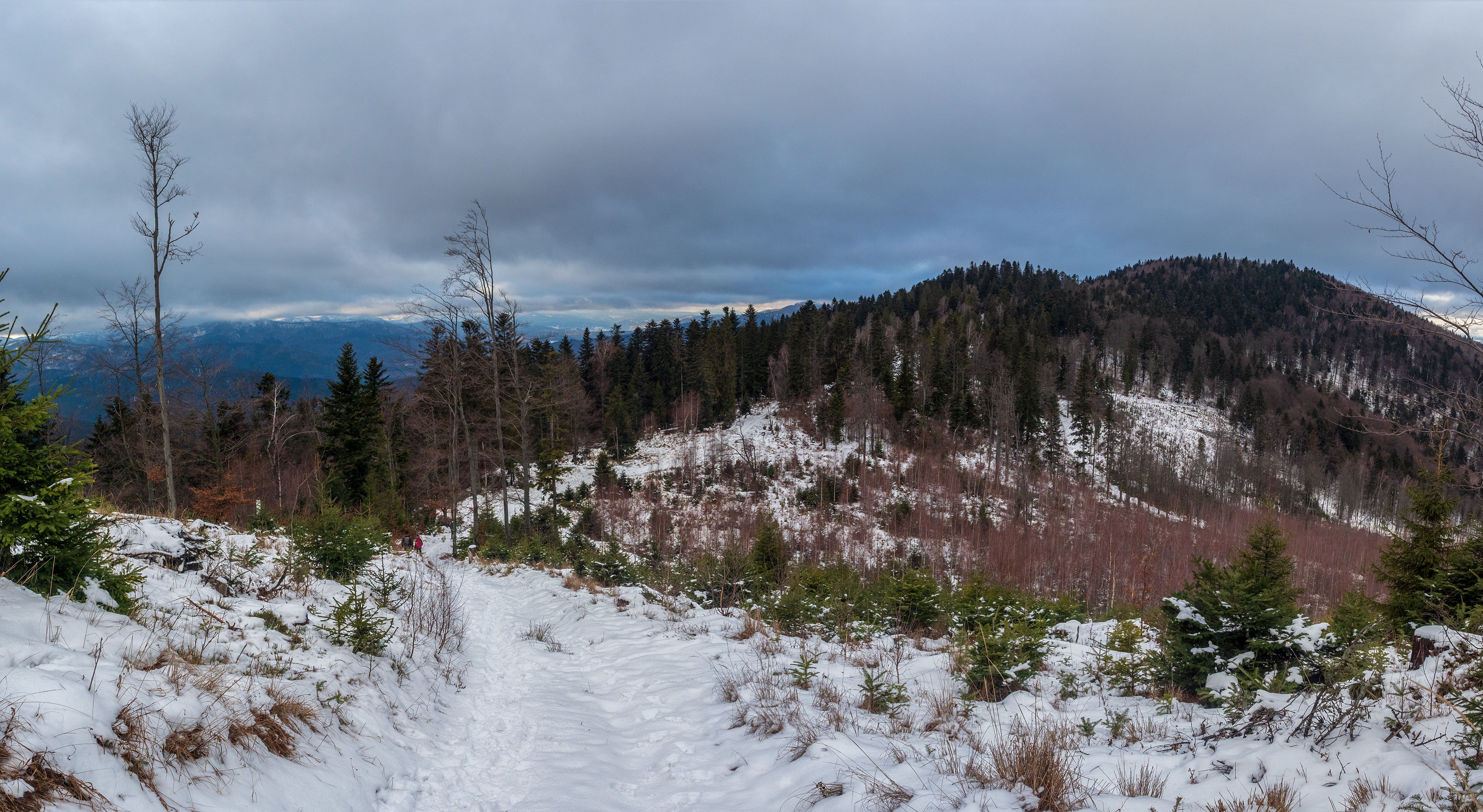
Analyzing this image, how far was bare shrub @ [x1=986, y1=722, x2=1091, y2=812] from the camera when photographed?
3213mm

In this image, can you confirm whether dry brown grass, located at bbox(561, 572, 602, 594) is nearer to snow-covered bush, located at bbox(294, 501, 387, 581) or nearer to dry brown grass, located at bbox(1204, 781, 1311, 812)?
snow-covered bush, located at bbox(294, 501, 387, 581)

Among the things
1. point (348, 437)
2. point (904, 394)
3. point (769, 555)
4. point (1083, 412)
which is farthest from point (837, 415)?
point (348, 437)

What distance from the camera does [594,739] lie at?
Result: 210 inches

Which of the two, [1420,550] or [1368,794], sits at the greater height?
[1368,794]

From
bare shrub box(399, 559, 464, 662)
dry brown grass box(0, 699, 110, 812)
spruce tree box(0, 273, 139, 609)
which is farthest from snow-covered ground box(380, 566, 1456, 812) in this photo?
spruce tree box(0, 273, 139, 609)

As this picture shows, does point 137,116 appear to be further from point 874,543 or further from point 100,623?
point 874,543

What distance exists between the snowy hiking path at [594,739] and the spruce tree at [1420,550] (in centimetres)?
1041

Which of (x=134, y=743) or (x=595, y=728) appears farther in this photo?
(x=595, y=728)

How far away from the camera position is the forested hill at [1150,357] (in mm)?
59438

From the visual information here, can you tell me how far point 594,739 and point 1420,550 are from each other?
13.7 meters

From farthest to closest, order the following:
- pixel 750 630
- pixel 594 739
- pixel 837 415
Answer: pixel 837 415
pixel 750 630
pixel 594 739

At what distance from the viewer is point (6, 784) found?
220 cm

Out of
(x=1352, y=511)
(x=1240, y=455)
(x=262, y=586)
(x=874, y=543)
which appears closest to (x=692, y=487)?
(x=874, y=543)

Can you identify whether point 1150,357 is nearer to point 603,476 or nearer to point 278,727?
point 603,476
